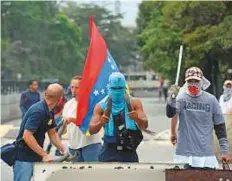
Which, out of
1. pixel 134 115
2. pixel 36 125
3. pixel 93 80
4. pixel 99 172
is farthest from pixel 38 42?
pixel 99 172

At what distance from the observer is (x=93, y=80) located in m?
7.27

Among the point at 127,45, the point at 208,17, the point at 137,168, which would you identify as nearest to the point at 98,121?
the point at 137,168

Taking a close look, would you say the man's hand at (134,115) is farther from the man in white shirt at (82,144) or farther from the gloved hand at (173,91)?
the man in white shirt at (82,144)

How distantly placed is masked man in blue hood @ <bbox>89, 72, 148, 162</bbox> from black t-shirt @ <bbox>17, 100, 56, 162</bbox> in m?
0.55

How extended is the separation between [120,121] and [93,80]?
4.82ft

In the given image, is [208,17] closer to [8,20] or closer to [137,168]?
[137,168]

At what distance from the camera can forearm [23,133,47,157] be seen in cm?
605

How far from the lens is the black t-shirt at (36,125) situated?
6.18m

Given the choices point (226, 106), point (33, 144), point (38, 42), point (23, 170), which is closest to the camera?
point (33, 144)

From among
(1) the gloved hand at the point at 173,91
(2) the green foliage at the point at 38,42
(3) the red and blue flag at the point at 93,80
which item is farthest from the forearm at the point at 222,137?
(2) the green foliage at the point at 38,42

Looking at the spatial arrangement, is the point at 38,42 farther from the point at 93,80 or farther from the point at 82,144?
the point at 93,80

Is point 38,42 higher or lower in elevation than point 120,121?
higher

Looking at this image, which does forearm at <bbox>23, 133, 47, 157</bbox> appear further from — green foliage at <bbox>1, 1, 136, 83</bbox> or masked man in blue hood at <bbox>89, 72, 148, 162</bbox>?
green foliage at <bbox>1, 1, 136, 83</bbox>

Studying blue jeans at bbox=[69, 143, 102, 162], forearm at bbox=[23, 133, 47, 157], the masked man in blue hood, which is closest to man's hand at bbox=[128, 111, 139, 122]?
the masked man in blue hood
